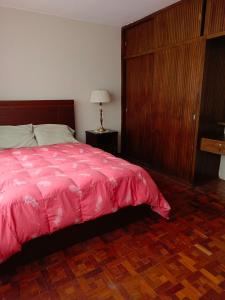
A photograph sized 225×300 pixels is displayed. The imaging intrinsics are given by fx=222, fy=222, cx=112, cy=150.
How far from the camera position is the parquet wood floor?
146cm

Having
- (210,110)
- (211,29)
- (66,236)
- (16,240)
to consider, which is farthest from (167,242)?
(211,29)

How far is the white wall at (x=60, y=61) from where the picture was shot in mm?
3156

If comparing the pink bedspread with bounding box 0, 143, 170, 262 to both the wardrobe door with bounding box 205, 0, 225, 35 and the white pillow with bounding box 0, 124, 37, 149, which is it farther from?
the wardrobe door with bounding box 205, 0, 225, 35

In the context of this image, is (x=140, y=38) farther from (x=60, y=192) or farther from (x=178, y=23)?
(x=60, y=192)

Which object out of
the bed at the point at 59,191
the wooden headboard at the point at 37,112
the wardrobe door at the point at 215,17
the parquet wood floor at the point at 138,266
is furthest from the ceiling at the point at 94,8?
the parquet wood floor at the point at 138,266

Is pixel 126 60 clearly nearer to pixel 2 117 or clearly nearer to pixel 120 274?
pixel 2 117

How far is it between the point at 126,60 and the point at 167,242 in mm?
3230

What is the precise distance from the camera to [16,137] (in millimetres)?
2979

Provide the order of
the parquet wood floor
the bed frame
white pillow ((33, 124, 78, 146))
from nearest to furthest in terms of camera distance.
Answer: the parquet wood floor, the bed frame, white pillow ((33, 124, 78, 146))

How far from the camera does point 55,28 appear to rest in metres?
3.38

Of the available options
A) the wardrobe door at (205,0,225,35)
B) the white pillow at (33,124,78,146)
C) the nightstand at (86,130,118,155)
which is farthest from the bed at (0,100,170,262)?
the wardrobe door at (205,0,225,35)

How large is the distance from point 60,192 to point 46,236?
14.3 inches

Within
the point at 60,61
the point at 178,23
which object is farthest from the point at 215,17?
the point at 60,61

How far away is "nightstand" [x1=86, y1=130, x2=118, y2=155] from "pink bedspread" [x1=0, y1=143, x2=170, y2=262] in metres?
1.21
